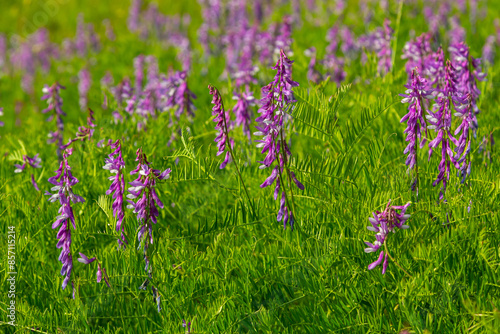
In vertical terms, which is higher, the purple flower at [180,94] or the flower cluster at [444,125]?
the flower cluster at [444,125]

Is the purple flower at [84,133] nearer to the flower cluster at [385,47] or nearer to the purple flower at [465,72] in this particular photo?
the purple flower at [465,72]

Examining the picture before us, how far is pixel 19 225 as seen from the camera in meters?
3.02

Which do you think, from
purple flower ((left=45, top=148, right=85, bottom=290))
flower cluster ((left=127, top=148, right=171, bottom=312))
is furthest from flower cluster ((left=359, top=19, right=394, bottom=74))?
purple flower ((left=45, top=148, right=85, bottom=290))

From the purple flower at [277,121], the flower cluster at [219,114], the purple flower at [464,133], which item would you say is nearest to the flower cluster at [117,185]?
the flower cluster at [219,114]

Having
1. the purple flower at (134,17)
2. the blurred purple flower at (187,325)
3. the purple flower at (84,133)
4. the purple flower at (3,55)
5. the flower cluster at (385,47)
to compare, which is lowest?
the purple flower at (3,55)

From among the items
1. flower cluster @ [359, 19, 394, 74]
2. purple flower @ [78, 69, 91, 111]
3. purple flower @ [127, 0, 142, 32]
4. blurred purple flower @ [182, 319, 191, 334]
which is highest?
flower cluster @ [359, 19, 394, 74]

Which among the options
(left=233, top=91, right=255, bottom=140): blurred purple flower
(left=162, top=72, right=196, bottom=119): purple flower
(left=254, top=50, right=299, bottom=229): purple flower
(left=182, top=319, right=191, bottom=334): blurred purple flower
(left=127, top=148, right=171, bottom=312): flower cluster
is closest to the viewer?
(left=182, top=319, right=191, bottom=334): blurred purple flower

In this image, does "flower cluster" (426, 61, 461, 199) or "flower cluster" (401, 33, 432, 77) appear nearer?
"flower cluster" (426, 61, 461, 199)

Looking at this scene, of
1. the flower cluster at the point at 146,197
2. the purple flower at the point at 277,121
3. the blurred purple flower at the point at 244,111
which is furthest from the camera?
the blurred purple flower at the point at 244,111

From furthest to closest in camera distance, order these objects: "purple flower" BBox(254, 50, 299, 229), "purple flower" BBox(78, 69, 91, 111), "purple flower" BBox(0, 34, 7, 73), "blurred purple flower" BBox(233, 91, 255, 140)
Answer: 1. "purple flower" BBox(0, 34, 7, 73)
2. "purple flower" BBox(78, 69, 91, 111)
3. "blurred purple flower" BBox(233, 91, 255, 140)
4. "purple flower" BBox(254, 50, 299, 229)

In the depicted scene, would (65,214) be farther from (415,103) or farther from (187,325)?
(415,103)

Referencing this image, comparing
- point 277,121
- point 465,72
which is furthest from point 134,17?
point 277,121

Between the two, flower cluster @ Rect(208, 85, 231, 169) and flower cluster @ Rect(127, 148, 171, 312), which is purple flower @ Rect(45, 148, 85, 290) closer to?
flower cluster @ Rect(127, 148, 171, 312)

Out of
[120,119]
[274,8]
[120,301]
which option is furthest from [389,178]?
[274,8]
